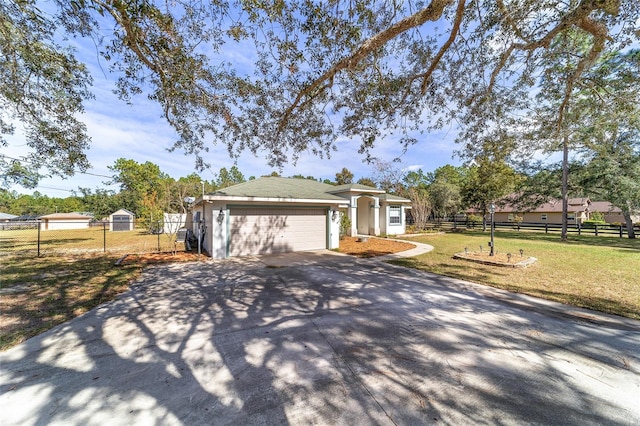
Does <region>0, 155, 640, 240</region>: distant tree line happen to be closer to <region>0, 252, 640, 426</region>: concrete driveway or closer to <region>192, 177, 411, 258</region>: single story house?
<region>192, 177, 411, 258</region>: single story house

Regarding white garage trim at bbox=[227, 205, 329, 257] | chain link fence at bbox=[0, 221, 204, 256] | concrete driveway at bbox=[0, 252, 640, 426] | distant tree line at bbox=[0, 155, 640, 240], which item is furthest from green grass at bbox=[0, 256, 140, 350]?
distant tree line at bbox=[0, 155, 640, 240]

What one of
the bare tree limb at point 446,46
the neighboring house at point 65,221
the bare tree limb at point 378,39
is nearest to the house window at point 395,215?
the bare tree limb at point 446,46

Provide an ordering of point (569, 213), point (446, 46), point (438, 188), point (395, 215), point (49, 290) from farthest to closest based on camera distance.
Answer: point (569, 213)
point (438, 188)
point (395, 215)
point (49, 290)
point (446, 46)

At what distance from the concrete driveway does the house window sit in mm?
14118

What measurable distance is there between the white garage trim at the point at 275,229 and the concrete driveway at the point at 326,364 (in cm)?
543

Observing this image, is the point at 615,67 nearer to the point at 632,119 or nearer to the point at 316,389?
the point at 632,119

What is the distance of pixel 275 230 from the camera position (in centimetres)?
1177

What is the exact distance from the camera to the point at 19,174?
12.2 m

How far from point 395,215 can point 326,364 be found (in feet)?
58.7

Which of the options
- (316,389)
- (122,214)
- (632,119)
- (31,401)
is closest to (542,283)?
(632,119)

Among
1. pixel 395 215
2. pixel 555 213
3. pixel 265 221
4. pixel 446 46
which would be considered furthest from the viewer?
pixel 555 213

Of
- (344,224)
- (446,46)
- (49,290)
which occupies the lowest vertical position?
(49,290)

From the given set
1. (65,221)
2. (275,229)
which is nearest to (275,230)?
(275,229)

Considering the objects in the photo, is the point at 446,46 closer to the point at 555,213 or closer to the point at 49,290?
the point at 49,290
